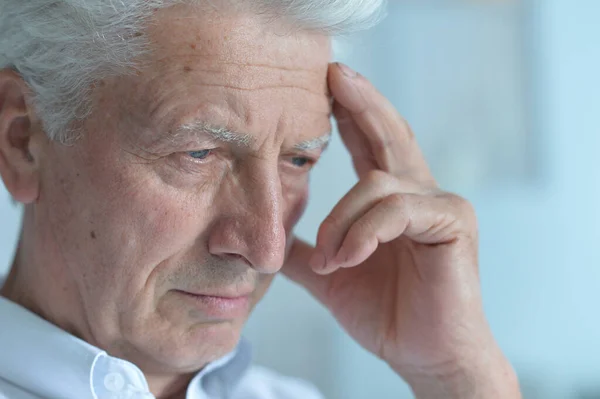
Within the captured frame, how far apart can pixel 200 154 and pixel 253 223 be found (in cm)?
13

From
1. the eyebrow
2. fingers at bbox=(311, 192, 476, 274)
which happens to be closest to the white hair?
the eyebrow

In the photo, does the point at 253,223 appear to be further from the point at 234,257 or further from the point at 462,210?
the point at 462,210

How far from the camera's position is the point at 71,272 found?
1.17m

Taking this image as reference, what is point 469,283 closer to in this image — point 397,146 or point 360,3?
point 397,146

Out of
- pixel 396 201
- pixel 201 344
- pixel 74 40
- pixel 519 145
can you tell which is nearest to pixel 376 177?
pixel 396 201

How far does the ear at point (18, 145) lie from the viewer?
3.86 ft

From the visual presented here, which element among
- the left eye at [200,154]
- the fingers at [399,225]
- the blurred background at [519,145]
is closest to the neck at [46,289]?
the left eye at [200,154]

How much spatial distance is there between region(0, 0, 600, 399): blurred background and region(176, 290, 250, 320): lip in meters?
1.15

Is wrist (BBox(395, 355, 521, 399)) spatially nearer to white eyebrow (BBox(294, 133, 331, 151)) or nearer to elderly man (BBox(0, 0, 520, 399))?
elderly man (BBox(0, 0, 520, 399))

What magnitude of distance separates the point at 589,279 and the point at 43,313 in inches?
69.2

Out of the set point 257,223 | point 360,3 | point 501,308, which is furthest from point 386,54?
point 257,223

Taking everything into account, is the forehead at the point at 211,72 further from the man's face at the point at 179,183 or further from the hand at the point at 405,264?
the hand at the point at 405,264

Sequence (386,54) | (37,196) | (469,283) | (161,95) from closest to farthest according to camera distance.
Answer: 1. (161,95)
2. (37,196)
3. (469,283)
4. (386,54)

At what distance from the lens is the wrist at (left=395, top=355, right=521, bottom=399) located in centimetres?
138
